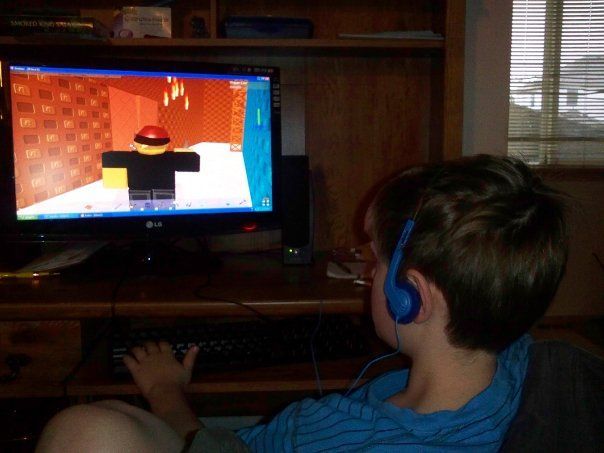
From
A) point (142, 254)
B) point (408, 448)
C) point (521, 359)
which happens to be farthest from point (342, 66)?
point (408, 448)

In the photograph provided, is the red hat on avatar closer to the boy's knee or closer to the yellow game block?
the yellow game block

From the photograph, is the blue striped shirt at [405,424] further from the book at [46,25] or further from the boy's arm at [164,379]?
the book at [46,25]

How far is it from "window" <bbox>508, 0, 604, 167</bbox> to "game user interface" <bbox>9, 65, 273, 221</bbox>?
1.21 m

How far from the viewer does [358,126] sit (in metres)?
1.63

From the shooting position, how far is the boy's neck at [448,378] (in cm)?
70

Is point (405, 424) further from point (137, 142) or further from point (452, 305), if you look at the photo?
point (137, 142)

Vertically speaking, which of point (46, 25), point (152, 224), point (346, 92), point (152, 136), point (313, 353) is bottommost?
point (313, 353)

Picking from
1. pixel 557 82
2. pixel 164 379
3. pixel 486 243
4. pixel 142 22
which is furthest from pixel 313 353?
pixel 557 82

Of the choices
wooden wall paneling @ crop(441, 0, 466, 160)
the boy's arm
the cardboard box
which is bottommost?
the boy's arm

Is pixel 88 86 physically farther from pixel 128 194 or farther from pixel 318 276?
pixel 318 276

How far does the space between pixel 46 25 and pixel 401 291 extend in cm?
105

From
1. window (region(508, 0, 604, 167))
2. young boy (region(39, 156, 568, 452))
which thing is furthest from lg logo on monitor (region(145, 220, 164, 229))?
window (region(508, 0, 604, 167))

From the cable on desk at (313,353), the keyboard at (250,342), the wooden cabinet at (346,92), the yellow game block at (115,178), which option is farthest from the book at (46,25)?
the cable on desk at (313,353)

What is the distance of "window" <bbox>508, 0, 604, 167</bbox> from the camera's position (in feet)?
7.00
